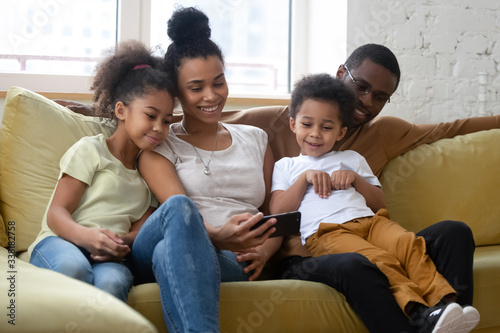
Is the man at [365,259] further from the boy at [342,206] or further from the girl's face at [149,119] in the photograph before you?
the girl's face at [149,119]

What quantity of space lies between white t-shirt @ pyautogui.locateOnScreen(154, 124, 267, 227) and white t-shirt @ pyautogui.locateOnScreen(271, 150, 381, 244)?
0.31 feet

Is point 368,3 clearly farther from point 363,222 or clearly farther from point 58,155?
point 58,155

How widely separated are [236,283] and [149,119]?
0.55m

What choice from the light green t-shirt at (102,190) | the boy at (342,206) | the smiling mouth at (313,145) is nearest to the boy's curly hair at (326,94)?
the boy at (342,206)

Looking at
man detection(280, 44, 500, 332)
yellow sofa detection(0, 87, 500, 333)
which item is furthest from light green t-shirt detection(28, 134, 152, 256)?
man detection(280, 44, 500, 332)

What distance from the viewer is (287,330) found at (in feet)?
4.77

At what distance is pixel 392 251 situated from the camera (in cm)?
159

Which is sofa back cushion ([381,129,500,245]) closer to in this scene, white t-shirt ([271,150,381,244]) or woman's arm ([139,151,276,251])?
white t-shirt ([271,150,381,244])

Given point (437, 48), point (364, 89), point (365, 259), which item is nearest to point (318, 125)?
point (364, 89)

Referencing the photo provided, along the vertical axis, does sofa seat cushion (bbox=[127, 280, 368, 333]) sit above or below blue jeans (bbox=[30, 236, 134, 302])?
below

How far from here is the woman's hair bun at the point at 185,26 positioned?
1794mm

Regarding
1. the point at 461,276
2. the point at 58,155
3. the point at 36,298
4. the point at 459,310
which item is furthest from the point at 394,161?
the point at 36,298

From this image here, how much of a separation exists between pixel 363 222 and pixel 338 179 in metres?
0.16

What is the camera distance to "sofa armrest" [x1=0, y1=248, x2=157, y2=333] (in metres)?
0.97
